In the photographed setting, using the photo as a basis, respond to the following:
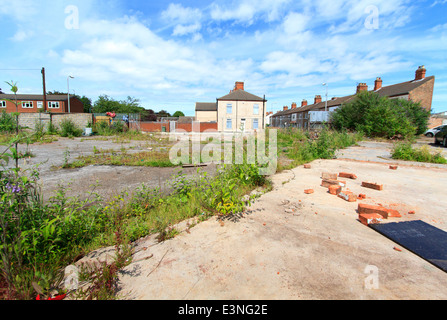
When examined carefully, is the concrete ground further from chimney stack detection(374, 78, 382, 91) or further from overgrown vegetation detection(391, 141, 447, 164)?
chimney stack detection(374, 78, 382, 91)

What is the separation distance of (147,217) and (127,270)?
109 centimetres

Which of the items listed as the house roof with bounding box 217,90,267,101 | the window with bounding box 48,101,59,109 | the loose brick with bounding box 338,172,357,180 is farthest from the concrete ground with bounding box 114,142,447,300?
the window with bounding box 48,101,59,109

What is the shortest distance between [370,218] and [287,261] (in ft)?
5.18

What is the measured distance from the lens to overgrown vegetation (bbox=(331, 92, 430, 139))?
698 inches

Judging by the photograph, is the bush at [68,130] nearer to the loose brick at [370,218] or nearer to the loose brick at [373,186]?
the loose brick at [373,186]

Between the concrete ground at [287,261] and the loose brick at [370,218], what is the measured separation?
0.26ft

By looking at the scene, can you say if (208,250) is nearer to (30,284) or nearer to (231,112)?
(30,284)

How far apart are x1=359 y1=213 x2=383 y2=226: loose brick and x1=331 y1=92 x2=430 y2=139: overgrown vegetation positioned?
1801 centimetres

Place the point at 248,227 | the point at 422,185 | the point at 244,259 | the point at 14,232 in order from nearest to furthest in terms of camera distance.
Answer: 1. the point at 14,232
2. the point at 244,259
3. the point at 248,227
4. the point at 422,185

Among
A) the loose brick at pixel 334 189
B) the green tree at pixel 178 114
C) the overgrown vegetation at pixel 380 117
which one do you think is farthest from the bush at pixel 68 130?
the green tree at pixel 178 114

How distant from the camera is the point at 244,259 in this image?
7.22 feet

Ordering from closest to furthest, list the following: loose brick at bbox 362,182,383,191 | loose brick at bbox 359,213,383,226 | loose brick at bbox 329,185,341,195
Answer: loose brick at bbox 359,213,383,226 → loose brick at bbox 329,185,341,195 → loose brick at bbox 362,182,383,191

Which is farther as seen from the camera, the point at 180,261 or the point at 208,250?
the point at 208,250
